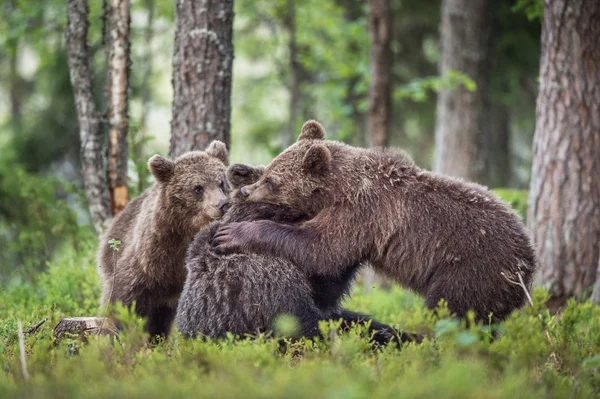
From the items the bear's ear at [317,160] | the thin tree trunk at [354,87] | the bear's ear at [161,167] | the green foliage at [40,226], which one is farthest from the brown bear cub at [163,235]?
the thin tree trunk at [354,87]

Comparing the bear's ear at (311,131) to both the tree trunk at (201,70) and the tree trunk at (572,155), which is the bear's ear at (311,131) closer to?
the tree trunk at (201,70)

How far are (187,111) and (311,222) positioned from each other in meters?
2.47

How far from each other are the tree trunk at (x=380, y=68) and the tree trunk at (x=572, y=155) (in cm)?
356

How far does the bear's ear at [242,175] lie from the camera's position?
230 inches

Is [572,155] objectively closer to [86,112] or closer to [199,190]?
[199,190]

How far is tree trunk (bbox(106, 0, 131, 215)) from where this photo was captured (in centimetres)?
773

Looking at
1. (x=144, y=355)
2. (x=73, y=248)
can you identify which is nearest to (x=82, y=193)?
(x=73, y=248)

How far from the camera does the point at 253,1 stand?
55.9 feet

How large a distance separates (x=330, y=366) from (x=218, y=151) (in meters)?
3.48

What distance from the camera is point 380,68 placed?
435 inches

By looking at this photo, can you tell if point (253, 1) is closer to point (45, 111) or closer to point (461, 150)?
point (45, 111)

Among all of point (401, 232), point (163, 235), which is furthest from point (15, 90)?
point (401, 232)

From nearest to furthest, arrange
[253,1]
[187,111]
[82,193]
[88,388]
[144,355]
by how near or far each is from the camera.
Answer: [88,388], [144,355], [187,111], [82,193], [253,1]

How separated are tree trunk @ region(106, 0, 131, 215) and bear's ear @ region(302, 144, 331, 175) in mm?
2907
